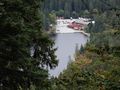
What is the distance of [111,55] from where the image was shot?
5195mm

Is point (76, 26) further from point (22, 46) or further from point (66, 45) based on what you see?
point (22, 46)

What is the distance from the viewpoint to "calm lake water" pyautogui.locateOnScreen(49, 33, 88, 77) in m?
40.1

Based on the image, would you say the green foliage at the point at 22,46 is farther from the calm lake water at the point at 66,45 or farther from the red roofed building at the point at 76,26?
the red roofed building at the point at 76,26

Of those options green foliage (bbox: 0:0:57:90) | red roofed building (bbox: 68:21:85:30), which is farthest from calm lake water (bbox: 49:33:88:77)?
green foliage (bbox: 0:0:57:90)

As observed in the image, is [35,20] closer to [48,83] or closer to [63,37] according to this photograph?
[48,83]

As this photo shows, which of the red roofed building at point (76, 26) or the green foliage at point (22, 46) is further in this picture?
the red roofed building at point (76, 26)

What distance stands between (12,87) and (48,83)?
2.50 ft

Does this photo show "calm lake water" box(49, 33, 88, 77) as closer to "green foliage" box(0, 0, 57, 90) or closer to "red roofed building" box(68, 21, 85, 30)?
"red roofed building" box(68, 21, 85, 30)

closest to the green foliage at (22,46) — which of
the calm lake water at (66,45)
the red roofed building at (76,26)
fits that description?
the calm lake water at (66,45)

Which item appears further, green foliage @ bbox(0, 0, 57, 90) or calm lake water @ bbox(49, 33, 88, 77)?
calm lake water @ bbox(49, 33, 88, 77)

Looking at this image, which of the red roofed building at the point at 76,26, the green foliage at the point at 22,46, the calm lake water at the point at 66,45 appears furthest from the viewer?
the red roofed building at the point at 76,26

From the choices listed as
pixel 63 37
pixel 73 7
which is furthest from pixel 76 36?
pixel 73 7

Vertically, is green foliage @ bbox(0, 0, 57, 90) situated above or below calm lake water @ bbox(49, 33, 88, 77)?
above

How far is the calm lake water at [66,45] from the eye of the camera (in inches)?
1578
